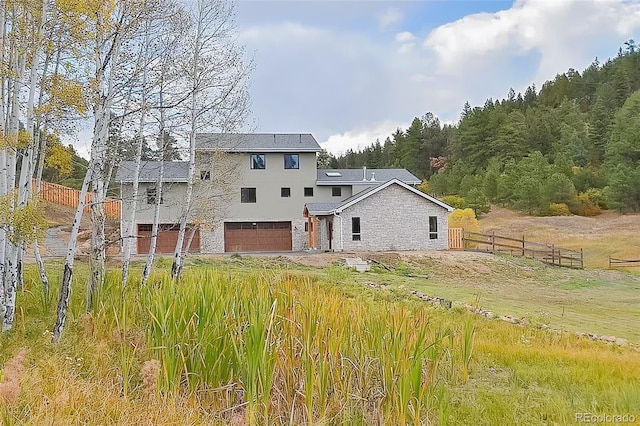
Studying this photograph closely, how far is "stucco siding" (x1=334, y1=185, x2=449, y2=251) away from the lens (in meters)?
25.5

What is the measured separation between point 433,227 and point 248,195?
32.5 feet

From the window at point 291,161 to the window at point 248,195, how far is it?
7.54 ft

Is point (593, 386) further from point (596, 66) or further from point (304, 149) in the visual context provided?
point (596, 66)

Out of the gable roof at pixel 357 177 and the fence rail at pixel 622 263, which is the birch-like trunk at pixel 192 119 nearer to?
the gable roof at pixel 357 177

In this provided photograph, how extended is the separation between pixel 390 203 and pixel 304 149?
597 centimetres

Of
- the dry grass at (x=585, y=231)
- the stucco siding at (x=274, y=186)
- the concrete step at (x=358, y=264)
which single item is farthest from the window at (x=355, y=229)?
the dry grass at (x=585, y=231)

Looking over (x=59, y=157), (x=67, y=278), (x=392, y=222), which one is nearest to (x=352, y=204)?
(x=392, y=222)

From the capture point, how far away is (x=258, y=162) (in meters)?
28.4

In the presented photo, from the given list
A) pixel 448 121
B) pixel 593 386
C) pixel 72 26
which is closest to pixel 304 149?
pixel 72 26

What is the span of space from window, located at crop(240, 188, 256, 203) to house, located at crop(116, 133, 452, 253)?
0.05 meters

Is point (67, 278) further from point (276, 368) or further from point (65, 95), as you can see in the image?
point (276, 368)

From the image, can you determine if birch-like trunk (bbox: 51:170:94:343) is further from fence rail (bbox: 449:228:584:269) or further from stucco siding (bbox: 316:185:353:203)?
stucco siding (bbox: 316:185:353:203)

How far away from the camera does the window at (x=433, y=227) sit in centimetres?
2648

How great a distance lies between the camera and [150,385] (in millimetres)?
4164
